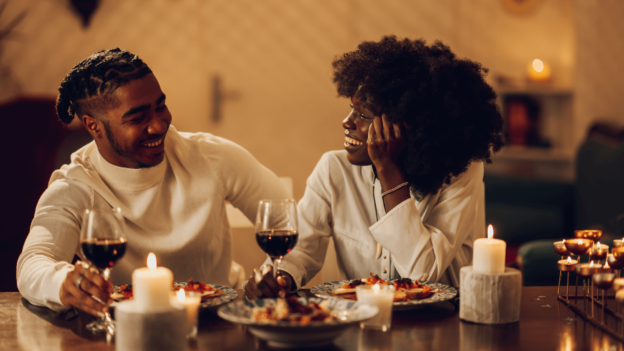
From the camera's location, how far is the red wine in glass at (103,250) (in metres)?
0.97

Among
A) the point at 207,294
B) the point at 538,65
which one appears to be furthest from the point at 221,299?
the point at 538,65

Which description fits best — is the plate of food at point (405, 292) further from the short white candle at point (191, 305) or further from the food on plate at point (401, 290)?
the short white candle at point (191, 305)

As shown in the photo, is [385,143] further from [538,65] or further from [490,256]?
[538,65]

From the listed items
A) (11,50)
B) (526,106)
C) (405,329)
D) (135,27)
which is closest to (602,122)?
(526,106)

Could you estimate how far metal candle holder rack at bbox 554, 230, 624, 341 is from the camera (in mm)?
967

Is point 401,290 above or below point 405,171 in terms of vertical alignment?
below

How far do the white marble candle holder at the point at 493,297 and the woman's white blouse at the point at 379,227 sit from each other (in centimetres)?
31

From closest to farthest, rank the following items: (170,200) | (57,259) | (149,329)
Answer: (149,329) → (57,259) → (170,200)

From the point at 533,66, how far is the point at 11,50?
340 cm

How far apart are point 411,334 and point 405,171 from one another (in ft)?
1.96

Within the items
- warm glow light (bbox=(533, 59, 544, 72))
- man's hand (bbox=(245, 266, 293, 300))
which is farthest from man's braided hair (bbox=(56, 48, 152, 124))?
warm glow light (bbox=(533, 59, 544, 72))

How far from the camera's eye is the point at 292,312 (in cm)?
93

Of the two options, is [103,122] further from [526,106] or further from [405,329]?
[526,106]

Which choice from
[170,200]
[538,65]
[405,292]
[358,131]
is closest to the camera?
[405,292]
